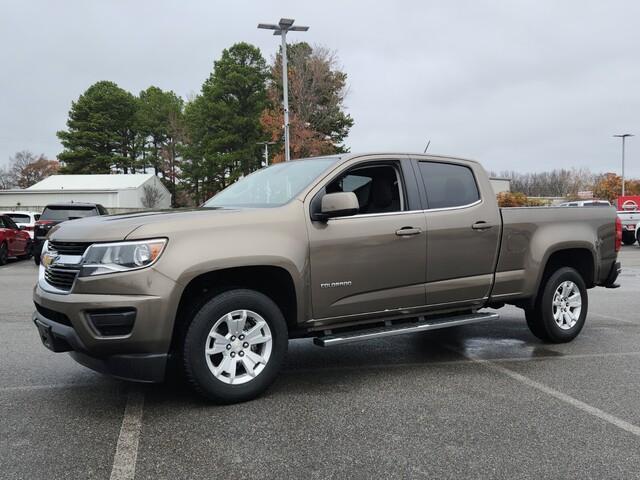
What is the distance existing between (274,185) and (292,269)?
3.61 feet

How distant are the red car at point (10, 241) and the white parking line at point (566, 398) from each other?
1493 cm

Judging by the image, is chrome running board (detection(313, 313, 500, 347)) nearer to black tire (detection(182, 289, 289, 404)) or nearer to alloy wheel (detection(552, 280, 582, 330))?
black tire (detection(182, 289, 289, 404))

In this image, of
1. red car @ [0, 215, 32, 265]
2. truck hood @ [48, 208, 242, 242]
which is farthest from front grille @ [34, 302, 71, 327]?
red car @ [0, 215, 32, 265]

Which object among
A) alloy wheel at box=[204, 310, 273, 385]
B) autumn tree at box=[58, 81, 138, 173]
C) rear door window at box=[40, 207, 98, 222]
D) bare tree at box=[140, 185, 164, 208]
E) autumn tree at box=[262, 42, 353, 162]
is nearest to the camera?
alloy wheel at box=[204, 310, 273, 385]

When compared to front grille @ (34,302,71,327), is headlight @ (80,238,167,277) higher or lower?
higher

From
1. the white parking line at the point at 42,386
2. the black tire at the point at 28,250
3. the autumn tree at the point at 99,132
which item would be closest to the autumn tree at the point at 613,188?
the autumn tree at the point at 99,132

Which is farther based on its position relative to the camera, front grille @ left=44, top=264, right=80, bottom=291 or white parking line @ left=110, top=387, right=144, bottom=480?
front grille @ left=44, top=264, right=80, bottom=291

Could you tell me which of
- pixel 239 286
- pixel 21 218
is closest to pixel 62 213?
pixel 21 218

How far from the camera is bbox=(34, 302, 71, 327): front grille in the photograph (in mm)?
3939

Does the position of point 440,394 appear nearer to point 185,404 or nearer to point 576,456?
point 576,456

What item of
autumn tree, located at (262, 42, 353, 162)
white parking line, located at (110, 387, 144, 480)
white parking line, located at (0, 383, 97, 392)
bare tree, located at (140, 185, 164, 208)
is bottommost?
white parking line, located at (110, 387, 144, 480)

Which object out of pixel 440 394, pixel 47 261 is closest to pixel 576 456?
pixel 440 394

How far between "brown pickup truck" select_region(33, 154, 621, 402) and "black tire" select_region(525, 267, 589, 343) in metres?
0.02

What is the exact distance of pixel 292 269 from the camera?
4.38 m
